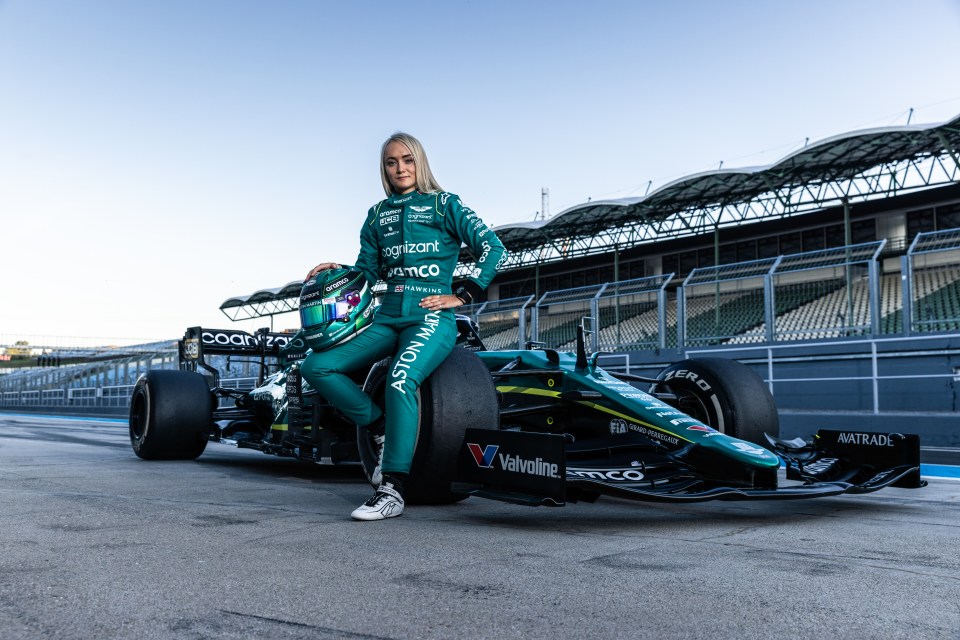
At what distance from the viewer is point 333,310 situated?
4016 mm

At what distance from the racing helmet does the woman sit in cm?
6

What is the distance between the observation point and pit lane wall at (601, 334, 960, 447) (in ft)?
29.0

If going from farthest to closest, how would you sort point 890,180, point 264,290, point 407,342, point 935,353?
point 264,290, point 890,180, point 935,353, point 407,342

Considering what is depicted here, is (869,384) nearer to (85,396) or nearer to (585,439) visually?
(585,439)

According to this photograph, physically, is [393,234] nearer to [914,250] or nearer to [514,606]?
[514,606]

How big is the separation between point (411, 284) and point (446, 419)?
72 centimetres

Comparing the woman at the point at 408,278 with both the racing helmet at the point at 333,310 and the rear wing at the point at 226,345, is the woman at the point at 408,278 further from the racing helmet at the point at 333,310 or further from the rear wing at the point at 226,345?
the rear wing at the point at 226,345

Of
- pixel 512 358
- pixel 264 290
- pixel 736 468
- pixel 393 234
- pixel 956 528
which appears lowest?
pixel 956 528

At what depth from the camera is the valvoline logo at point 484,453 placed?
3557 mm

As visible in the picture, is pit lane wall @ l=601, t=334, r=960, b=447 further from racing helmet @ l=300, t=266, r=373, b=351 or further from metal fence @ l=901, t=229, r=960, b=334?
racing helmet @ l=300, t=266, r=373, b=351

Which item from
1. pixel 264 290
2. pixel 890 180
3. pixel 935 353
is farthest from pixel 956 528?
pixel 264 290

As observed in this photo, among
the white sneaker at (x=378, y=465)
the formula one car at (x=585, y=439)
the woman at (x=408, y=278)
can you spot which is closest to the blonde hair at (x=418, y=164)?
the woman at (x=408, y=278)

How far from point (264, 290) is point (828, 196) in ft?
87.1

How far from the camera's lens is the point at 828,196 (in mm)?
25797
